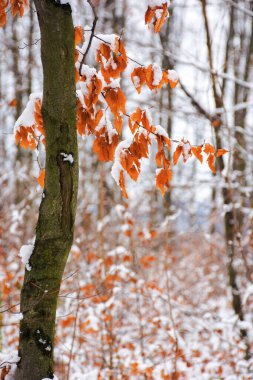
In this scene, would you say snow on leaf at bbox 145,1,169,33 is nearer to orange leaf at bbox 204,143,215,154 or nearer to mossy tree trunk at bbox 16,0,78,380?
mossy tree trunk at bbox 16,0,78,380

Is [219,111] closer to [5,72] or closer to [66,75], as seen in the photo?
[66,75]

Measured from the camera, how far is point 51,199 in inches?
76.4

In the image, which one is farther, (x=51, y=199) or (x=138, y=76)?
(x=138, y=76)

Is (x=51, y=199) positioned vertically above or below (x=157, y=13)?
below

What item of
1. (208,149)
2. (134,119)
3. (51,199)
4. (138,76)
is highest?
(138,76)

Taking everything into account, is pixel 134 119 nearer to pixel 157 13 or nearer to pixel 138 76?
pixel 138 76

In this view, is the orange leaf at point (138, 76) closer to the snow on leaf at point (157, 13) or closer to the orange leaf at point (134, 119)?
the orange leaf at point (134, 119)

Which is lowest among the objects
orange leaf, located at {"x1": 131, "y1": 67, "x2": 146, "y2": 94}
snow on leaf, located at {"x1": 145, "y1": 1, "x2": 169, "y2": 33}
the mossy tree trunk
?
the mossy tree trunk

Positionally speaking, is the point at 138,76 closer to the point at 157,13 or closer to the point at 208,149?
the point at 157,13

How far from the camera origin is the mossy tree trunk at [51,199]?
1856 millimetres

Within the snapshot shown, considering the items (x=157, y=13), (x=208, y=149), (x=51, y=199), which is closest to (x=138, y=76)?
(x=157, y=13)

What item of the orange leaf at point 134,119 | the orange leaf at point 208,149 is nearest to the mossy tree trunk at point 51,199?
the orange leaf at point 134,119

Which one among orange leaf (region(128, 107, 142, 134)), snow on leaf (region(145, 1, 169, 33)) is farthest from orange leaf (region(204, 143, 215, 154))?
snow on leaf (region(145, 1, 169, 33))

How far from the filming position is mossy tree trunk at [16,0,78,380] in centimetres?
186
